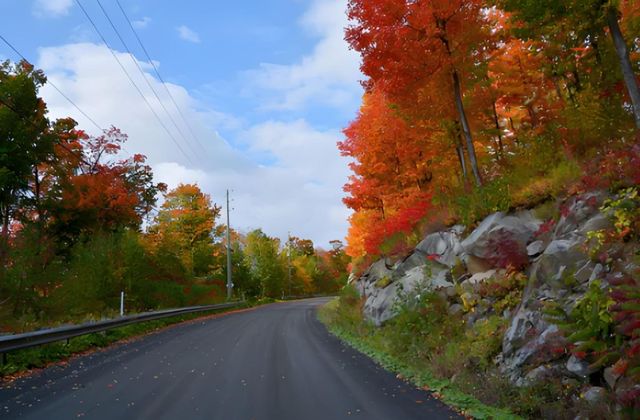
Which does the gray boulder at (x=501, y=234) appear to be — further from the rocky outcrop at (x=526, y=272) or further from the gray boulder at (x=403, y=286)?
the gray boulder at (x=403, y=286)

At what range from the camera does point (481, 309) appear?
8.91 m

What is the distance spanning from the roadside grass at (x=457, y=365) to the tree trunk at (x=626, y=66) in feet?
16.8

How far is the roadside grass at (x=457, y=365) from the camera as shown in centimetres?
563

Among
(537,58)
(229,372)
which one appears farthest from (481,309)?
(537,58)

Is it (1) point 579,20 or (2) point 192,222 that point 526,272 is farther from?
(2) point 192,222

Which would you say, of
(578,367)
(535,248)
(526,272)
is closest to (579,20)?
(535,248)

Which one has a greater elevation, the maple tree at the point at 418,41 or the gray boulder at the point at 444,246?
the maple tree at the point at 418,41

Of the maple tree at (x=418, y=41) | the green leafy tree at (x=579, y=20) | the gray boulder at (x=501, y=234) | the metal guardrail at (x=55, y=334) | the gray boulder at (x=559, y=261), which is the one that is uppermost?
the maple tree at (x=418, y=41)

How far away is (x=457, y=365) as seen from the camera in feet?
25.1

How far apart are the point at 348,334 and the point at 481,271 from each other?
21.7 ft

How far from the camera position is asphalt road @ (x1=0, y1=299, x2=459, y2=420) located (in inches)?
239

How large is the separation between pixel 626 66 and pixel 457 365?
6749 millimetres

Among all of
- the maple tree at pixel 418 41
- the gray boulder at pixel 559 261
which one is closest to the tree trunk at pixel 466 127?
the maple tree at pixel 418 41

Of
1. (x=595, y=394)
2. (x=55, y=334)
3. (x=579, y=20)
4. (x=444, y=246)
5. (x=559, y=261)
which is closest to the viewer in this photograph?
(x=595, y=394)
